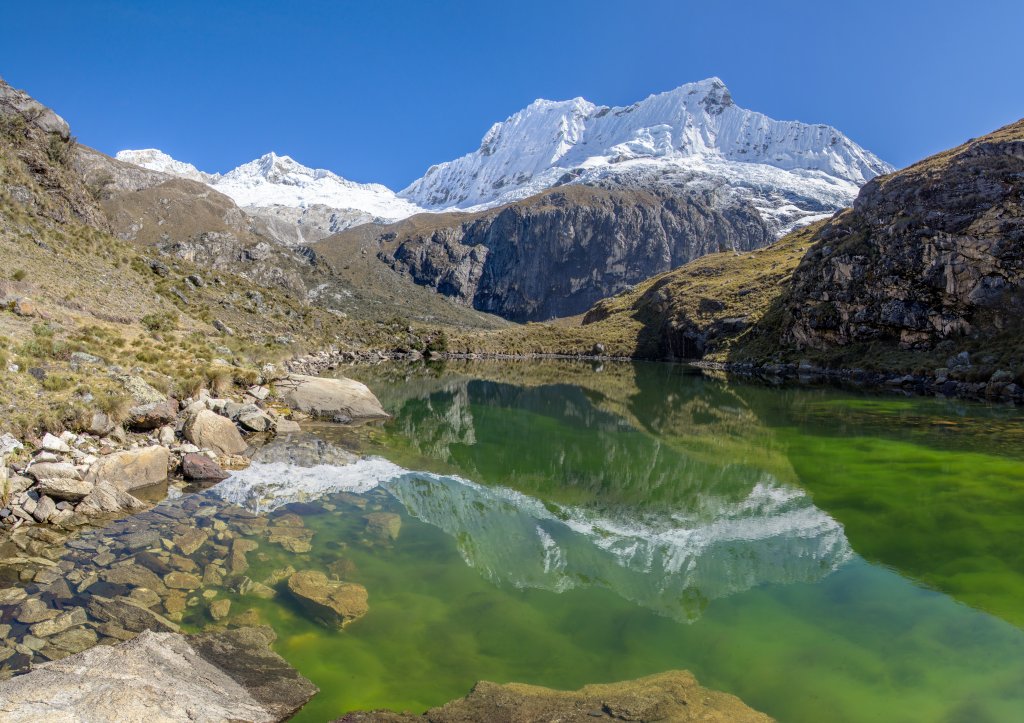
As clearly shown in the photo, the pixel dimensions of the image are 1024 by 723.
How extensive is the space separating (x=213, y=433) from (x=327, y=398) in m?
10.0

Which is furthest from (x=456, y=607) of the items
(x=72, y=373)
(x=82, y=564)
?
(x=72, y=373)

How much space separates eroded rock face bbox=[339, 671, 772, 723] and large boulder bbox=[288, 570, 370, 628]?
2255mm

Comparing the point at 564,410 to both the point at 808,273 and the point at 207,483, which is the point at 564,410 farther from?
the point at 808,273

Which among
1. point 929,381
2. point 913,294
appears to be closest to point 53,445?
point 929,381

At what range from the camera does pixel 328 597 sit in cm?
827

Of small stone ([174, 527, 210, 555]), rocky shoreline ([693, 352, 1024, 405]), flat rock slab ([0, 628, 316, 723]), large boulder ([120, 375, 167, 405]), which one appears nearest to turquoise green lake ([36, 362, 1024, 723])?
flat rock slab ([0, 628, 316, 723])

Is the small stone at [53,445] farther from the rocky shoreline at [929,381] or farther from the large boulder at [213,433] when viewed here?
the rocky shoreline at [929,381]

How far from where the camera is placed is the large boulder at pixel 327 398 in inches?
1023

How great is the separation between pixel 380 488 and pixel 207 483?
443 cm

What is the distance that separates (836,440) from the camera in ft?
76.4

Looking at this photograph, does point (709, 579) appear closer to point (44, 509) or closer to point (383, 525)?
point (383, 525)

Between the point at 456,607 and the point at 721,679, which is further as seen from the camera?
the point at 456,607

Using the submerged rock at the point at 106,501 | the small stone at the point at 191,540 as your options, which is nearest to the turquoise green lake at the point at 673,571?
the small stone at the point at 191,540

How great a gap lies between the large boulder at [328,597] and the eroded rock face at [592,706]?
2.26 m
